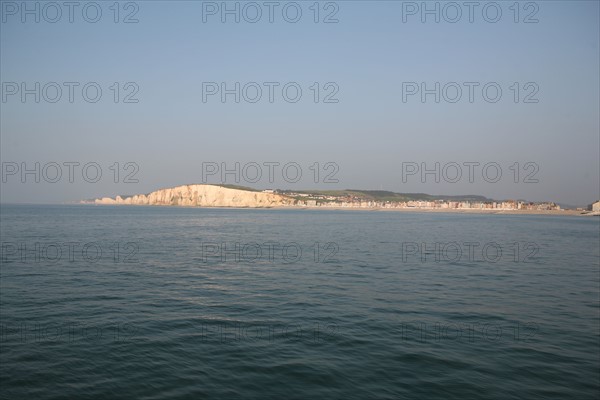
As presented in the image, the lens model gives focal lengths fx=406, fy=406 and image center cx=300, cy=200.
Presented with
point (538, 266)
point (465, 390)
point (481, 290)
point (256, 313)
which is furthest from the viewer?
point (538, 266)

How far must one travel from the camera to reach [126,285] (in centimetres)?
2606

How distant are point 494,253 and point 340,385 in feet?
133

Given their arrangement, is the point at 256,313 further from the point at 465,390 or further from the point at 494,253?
the point at 494,253

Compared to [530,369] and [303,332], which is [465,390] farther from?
[303,332]

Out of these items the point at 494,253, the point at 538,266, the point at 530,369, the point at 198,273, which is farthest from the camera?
the point at 494,253

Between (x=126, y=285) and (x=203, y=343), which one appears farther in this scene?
(x=126, y=285)

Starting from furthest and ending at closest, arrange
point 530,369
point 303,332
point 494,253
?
point 494,253 → point 303,332 → point 530,369

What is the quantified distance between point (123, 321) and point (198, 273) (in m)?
13.5

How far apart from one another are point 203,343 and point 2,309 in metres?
11.8

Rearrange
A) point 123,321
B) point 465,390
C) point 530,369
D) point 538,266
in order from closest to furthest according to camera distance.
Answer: point 465,390 → point 530,369 → point 123,321 → point 538,266

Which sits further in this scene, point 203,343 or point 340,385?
point 203,343

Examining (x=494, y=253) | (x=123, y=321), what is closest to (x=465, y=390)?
(x=123, y=321)

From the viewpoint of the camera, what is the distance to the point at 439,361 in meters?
13.7

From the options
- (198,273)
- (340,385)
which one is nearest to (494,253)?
(198,273)
